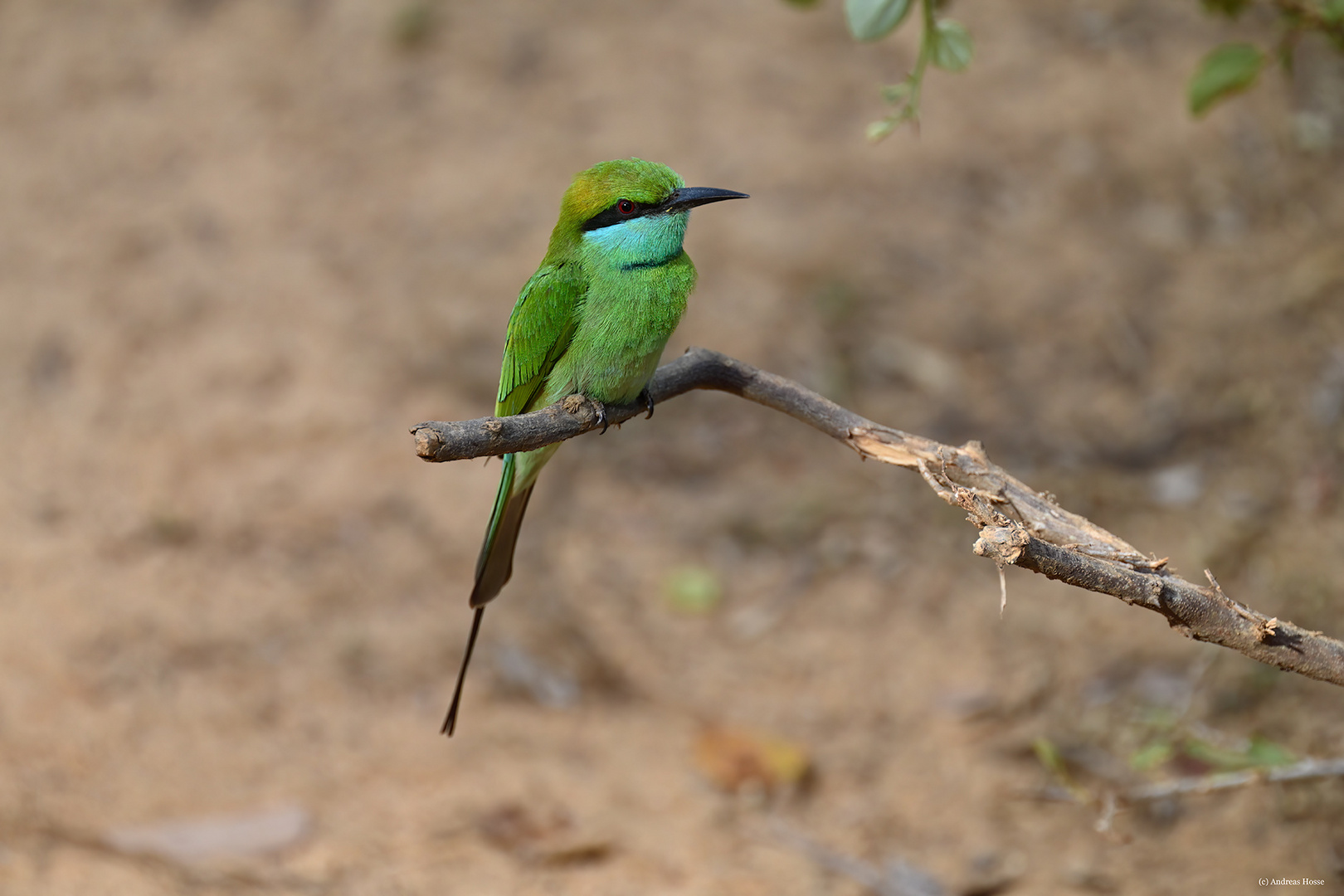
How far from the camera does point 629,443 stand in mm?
4332

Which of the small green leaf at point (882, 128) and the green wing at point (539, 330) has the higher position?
the small green leaf at point (882, 128)

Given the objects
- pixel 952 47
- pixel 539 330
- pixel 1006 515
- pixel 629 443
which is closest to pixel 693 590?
pixel 629 443

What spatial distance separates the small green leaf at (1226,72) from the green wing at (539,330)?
1.35 metres

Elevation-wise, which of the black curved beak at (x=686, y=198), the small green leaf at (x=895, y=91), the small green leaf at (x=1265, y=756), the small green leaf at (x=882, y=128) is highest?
the black curved beak at (x=686, y=198)

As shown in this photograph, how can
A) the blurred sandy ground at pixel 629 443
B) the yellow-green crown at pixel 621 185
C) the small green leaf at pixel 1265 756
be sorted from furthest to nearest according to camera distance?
the blurred sandy ground at pixel 629 443, the yellow-green crown at pixel 621 185, the small green leaf at pixel 1265 756

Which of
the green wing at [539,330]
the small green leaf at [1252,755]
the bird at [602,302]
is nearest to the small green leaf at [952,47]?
the bird at [602,302]

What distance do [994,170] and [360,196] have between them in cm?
266

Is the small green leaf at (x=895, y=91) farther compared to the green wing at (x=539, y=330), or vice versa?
the green wing at (x=539, y=330)

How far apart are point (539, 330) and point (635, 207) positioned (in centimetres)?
33

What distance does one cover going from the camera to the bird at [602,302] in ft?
7.68

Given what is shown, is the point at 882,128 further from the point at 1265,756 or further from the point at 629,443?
the point at 629,443

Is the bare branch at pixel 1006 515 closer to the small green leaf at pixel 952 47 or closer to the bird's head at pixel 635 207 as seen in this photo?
the bird's head at pixel 635 207

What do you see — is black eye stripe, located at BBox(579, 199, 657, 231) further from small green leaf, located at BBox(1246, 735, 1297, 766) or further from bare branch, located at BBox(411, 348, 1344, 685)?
small green leaf, located at BBox(1246, 735, 1297, 766)

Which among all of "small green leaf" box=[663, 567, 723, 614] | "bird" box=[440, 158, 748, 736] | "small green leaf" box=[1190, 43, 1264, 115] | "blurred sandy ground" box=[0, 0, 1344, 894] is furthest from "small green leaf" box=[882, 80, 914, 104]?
"small green leaf" box=[663, 567, 723, 614]
